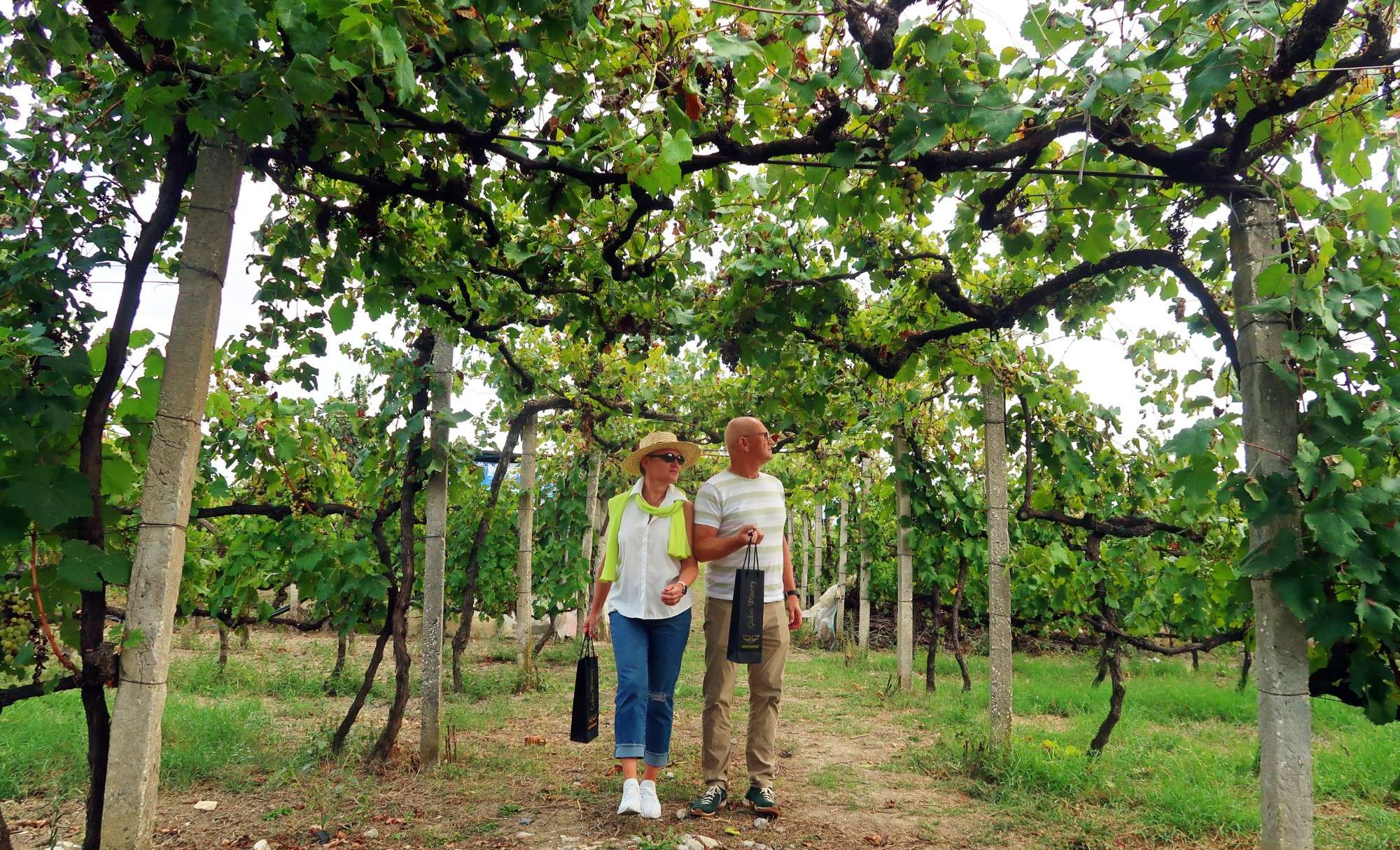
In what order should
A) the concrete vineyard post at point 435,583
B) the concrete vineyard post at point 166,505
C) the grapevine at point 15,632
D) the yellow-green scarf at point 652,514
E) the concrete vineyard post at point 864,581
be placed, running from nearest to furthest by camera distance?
the concrete vineyard post at point 166,505
the grapevine at point 15,632
the yellow-green scarf at point 652,514
the concrete vineyard post at point 435,583
the concrete vineyard post at point 864,581

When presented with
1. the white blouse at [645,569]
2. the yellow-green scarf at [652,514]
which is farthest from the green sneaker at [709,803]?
the yellow-green scarf at [652,514]

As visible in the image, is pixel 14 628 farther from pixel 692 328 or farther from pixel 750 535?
pixel 692 328

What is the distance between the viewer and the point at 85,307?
2.41m

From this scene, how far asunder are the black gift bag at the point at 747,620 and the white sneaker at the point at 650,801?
27.4 inches

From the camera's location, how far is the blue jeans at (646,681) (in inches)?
140

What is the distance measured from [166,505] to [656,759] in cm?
237

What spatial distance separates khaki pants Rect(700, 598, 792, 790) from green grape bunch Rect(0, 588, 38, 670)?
2.51 metres

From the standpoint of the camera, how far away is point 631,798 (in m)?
3.52

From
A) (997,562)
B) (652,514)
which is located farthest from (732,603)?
(997,562)

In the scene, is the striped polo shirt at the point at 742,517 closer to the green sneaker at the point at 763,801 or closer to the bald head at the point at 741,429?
the bald head at the point at 741,429

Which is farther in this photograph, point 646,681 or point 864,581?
point 864,581

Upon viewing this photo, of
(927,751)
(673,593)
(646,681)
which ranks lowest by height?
(927,751)

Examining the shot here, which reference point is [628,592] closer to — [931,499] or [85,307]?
[85,307]

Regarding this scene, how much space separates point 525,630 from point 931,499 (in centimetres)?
440
